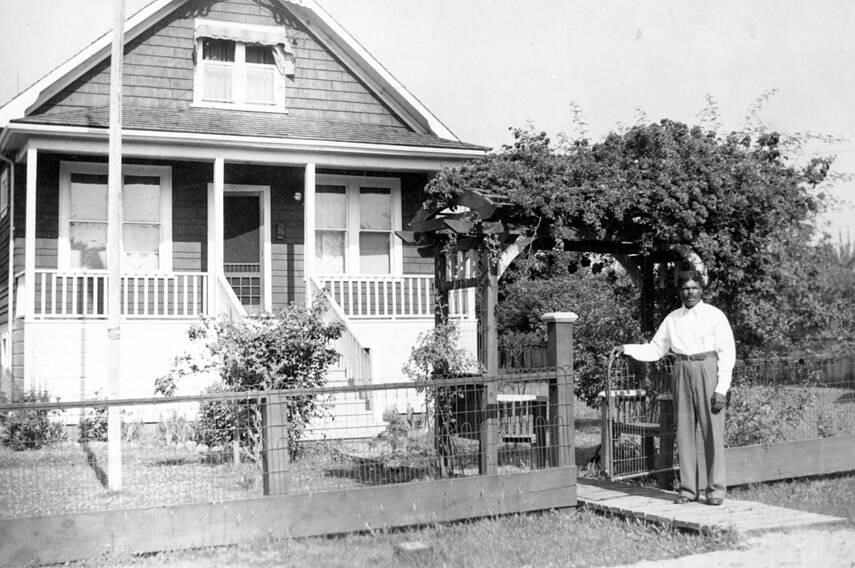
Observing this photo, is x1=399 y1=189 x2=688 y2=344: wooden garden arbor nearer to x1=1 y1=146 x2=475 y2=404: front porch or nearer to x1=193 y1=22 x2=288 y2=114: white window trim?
x1=1 y1=146 x2=475 y2=404: front porch

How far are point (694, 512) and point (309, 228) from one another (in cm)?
941

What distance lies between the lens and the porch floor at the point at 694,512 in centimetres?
719

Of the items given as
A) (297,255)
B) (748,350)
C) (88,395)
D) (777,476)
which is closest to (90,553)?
(777,476)

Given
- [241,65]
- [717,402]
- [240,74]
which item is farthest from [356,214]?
[717,402]

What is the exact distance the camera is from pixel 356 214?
17453 mm

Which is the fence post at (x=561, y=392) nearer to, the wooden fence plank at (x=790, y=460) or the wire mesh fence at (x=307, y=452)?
the wire mesh fence at (x=307, y=452)

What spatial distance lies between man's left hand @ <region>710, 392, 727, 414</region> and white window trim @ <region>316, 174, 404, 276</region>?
32.0 feet

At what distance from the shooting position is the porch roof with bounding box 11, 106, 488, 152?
1496 cm

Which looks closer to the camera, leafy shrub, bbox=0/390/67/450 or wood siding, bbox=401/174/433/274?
leafy shrub, bbox=0/390/67/450

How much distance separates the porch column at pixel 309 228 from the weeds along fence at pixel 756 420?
702 cm

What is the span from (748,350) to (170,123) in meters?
9.73

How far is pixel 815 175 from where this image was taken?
10031 millimetres

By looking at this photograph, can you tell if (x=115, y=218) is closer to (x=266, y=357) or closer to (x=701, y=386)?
(x=266, y=357)

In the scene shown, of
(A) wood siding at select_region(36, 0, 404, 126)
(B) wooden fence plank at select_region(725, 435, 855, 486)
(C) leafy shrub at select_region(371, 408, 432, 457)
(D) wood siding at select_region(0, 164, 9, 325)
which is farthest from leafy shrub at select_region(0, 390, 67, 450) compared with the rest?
(B) wooden fence plank at select_region(725, 435, 855, 486)
